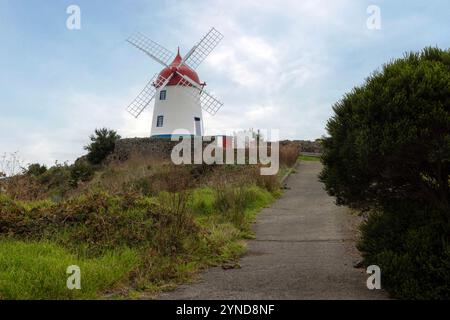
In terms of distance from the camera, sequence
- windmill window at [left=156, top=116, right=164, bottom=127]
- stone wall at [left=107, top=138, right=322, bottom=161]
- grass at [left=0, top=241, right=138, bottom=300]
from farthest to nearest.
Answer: windmill window at [left=156, top=116, right=164, bottom=127] < stone wall at [left=107, top=138, right=322, bottom=161] < grass at [left=0, top=241, right=138, bottom=300]

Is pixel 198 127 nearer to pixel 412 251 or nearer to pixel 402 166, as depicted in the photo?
pixel 402 166

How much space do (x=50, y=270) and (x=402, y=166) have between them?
4092 mm

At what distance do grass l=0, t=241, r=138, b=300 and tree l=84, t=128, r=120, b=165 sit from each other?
87.3 feet

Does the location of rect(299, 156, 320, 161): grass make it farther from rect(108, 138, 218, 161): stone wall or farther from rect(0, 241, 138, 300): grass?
rect(0, 241, 138, 300): grass

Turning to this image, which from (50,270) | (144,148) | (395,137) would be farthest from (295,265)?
(144,148)

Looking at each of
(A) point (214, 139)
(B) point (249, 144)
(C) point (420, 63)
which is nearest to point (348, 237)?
(C) point (420, 63)

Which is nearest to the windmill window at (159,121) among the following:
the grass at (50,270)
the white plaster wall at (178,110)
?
the white plaster wall at (178,110)

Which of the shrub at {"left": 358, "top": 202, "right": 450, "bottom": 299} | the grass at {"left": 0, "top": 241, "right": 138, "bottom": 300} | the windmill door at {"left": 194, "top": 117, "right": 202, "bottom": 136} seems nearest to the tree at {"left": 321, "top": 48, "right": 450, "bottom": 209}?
the shrub at {"left": 358, "top": 202, "right": 450, "bottom": 299}

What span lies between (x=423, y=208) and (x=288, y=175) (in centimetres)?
1529

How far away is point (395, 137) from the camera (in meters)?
4.77

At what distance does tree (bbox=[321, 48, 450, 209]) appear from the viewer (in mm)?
4742

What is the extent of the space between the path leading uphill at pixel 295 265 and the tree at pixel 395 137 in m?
1.09

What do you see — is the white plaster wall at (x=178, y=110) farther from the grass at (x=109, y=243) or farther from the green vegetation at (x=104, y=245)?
the green vegetation at (x=104, y=245)

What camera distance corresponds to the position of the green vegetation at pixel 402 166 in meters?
4.73
